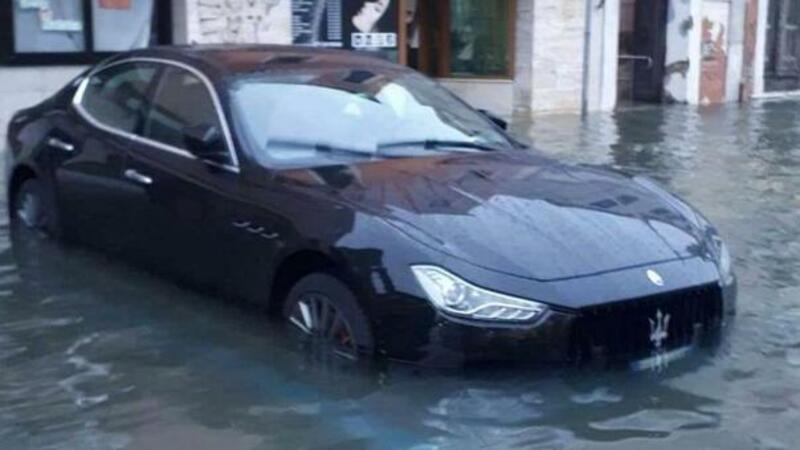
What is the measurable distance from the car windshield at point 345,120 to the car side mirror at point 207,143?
123 mm

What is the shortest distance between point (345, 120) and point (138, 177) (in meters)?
1.16

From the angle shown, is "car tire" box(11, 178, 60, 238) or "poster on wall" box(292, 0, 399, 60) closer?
"car tire" box(11, 178, 60, 238)

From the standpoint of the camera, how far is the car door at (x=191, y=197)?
645 cm

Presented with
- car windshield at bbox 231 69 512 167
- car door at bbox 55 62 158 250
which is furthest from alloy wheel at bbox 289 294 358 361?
car door at bbox 55 62 158 250

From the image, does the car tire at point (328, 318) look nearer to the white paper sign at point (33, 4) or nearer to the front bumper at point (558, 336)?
the front bumper at point (558, 336)

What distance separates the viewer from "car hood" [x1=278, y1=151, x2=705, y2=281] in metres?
5.66

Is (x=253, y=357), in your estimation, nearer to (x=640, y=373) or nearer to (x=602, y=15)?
(x=640, y=373)

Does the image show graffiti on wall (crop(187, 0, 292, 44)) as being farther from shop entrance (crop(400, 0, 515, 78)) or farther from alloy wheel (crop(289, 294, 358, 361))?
alloy wheel (crop(289, 294, 358, 361))

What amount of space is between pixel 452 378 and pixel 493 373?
17cm

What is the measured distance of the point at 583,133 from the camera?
643 inches

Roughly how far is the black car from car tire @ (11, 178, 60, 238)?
0.36 feet

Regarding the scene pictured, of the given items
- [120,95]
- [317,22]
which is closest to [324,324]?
[120,95]

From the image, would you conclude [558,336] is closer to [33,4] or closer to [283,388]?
[283,388]

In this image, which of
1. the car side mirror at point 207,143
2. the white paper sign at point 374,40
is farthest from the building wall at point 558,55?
the car side mirror at point 207,143
